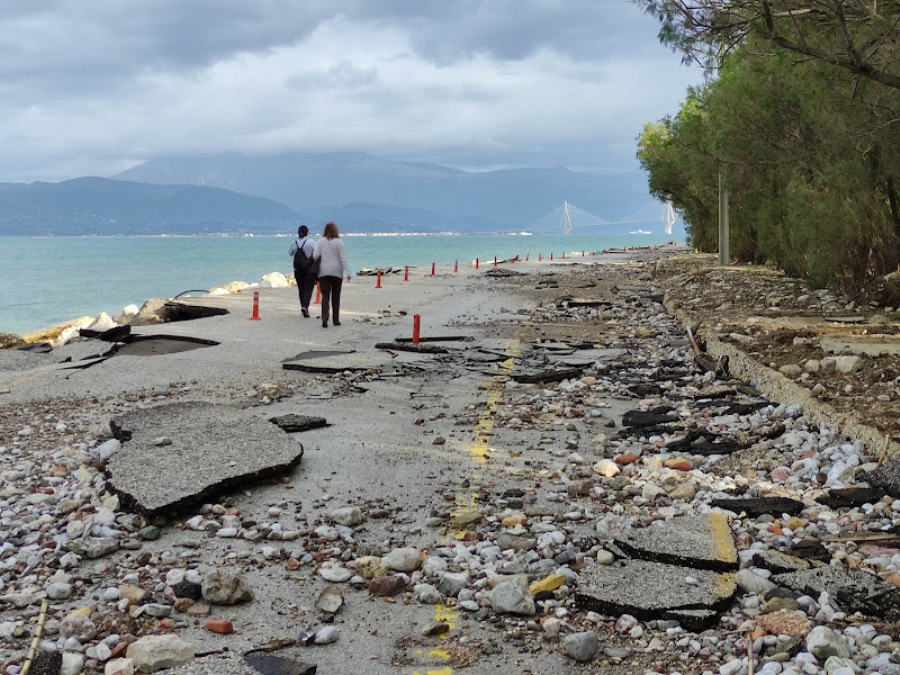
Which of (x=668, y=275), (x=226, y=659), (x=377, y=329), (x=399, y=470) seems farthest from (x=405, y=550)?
(x=668, y=275)

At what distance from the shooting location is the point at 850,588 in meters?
4.85

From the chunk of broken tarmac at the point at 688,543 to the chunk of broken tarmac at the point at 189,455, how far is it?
2803 millimetres

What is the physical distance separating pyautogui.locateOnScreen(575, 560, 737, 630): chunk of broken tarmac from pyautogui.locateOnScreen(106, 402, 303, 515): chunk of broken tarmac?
2.79m

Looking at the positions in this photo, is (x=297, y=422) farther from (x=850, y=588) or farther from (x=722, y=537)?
(x=850, y=588)

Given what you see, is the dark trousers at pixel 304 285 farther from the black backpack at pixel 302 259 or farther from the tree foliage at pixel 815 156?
the tree foliage at pixel 815 156

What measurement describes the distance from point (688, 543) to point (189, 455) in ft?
12.4

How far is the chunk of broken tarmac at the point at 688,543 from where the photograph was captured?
5.33 m

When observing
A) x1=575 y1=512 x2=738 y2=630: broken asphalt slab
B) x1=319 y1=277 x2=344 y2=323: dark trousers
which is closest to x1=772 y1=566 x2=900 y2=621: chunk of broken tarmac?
x1=575 y1=512 x2=738 y2=630: broken asphalt slab

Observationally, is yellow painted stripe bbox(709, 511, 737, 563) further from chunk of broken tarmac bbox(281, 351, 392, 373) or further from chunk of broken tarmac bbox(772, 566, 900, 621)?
chunk of broken tarmac bbox(281, 351, 392, 373)

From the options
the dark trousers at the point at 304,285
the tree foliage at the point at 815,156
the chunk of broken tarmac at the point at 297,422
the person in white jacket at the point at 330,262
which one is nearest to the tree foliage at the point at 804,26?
the tree foliage at the point at 815,156

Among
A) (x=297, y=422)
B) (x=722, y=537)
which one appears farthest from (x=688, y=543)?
(x=297, y=422)

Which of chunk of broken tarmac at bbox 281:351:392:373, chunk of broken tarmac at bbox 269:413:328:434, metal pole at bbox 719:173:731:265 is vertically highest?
metal pole at bbox 719:173:731:265

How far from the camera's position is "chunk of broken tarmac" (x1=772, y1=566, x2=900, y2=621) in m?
4.61

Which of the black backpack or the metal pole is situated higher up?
the metal pole
